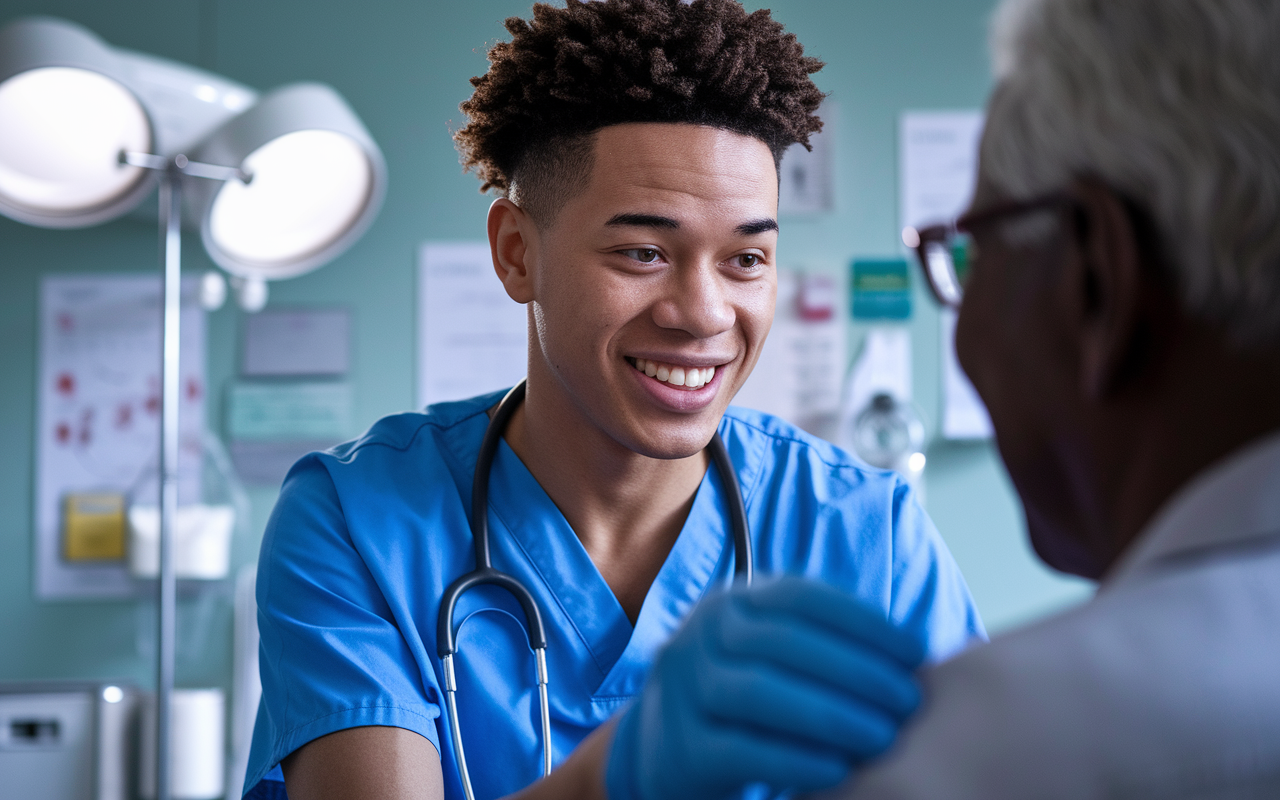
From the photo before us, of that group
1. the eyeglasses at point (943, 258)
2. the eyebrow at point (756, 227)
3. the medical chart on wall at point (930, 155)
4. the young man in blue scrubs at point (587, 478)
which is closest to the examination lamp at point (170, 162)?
the young man in blue scrubs at point (587, 478)

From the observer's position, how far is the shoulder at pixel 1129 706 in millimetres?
342

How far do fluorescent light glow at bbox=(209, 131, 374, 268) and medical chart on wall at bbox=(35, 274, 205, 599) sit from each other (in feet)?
1.24

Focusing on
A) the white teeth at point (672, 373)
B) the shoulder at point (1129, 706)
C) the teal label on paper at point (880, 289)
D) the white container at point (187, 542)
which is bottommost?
the white container at point (187, 542)

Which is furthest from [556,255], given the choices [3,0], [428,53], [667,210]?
[3,0]

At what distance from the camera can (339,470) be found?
103cm

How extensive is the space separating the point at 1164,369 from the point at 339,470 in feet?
2.67

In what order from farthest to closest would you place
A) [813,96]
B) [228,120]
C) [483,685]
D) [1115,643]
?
[228,120]
[813,96]
[483,685]
[1115,643]

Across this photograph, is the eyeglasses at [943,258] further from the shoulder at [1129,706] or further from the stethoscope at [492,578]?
the stethoscope at [492,578]

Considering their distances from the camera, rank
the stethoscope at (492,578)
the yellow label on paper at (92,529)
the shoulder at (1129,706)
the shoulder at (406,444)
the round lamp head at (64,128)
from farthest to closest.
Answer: the yellow label on paper at (92,529)
the round lamp head at (64,128)
the shoulder at (406,444)
the stethoscope at (492,578)
the shoulder at (1129,706)

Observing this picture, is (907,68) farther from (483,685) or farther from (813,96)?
(483,685)

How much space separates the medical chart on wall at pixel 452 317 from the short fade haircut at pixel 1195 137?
67.7 inches

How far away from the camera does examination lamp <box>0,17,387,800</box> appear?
1543 mm

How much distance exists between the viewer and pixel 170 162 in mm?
1634

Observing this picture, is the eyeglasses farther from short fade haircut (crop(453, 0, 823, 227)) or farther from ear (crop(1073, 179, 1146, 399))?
short fade haircut (crop(453, 0, 823, 227))
